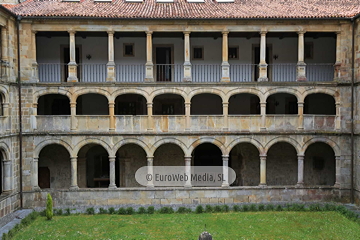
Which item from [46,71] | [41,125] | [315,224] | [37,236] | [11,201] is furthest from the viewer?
[46,71]

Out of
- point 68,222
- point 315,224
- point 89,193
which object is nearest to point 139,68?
point 89,193

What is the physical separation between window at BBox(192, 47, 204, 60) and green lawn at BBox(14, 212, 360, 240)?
28.9 feet

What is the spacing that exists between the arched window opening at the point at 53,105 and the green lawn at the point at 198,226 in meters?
6.85

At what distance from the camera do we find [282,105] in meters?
20.8

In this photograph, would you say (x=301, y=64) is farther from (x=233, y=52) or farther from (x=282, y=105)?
(x=233, y=52)

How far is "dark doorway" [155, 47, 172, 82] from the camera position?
1991cm

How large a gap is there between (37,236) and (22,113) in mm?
6904

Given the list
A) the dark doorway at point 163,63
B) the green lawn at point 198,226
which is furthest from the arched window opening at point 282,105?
the green lawn at point 198,226

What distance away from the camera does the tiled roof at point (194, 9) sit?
17.5 metres

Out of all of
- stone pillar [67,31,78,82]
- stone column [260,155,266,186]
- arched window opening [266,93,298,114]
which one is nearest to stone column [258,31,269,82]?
arched window opening [266,93,298,114]

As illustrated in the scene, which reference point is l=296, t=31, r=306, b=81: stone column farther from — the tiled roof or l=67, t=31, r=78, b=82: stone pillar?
l=67, t=31, r=78, b=82: stone pillar

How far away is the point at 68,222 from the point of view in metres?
15.1

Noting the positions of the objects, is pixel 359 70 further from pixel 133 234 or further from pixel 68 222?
pixel 68 222

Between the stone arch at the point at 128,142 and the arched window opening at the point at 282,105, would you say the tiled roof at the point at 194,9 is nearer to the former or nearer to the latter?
the arched window opening at the point at 282,105
